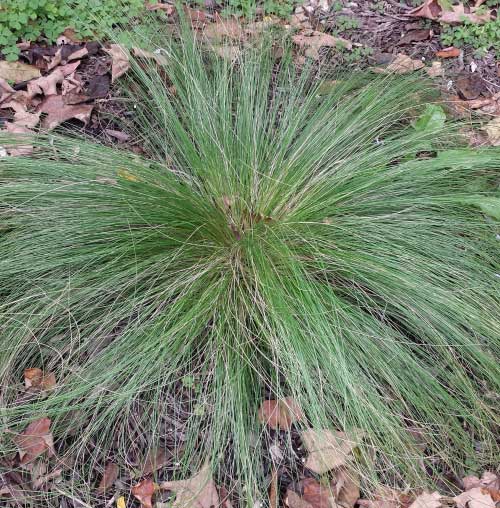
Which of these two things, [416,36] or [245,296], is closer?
[245,296]

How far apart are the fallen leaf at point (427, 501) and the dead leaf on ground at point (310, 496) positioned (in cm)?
29

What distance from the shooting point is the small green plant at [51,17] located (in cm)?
307

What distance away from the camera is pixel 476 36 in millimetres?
3521

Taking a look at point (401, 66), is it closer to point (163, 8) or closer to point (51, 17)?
point (163, 8)

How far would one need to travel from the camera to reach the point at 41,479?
212 cm

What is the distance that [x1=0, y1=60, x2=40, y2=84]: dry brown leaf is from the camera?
308 cm

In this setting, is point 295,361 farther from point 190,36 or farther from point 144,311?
point 190,36

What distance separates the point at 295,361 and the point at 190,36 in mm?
1719

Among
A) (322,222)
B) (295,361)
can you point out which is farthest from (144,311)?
(322,222)

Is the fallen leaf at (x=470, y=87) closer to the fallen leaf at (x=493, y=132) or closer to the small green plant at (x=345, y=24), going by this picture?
the fallen leaf at (x=493, y=132)

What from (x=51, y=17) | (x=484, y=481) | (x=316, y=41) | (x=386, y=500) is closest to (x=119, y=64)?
(x=51, y=17)

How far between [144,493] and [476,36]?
120 inches

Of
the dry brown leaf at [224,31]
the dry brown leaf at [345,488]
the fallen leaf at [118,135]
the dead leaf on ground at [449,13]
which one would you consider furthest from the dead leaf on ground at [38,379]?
the dead leaf on ground at [449,13]

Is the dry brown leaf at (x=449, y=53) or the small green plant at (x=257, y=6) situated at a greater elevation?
the small green plant at (x=257, y=6)
